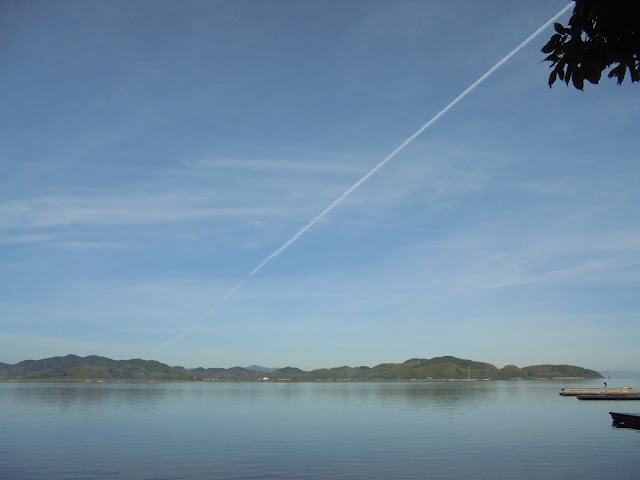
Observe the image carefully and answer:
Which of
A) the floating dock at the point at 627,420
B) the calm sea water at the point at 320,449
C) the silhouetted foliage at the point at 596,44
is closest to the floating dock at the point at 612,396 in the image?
the calm sea water at the point at 320,449

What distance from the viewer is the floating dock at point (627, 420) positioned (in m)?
74.1

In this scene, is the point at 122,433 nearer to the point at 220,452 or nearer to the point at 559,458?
the point at 220,452

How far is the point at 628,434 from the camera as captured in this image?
2785 inches

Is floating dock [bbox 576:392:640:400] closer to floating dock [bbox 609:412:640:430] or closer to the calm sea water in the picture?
the calm sea water

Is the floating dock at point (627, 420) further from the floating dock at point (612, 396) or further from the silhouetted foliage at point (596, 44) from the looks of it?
the silhouetted foliage at point (596, 44)

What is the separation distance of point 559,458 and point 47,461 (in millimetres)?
→ 53036

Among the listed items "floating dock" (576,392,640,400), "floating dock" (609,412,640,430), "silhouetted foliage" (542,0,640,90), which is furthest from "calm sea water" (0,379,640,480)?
"floating dock" (576,392,640,400)

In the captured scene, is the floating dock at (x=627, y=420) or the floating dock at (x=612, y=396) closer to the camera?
the floating dock at (x=627, y=420)

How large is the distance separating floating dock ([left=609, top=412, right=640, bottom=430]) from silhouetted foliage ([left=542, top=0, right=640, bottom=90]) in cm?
8225

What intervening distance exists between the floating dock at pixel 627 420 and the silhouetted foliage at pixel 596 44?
82252 mm

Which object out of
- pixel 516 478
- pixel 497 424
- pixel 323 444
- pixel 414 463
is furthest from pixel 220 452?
pixel 497 424

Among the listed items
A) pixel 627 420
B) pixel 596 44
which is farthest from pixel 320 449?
pixel 596 44

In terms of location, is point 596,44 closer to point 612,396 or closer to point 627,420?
point 627,420

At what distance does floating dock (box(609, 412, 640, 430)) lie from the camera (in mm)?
74125
